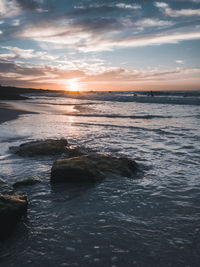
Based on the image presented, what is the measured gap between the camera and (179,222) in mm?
3445

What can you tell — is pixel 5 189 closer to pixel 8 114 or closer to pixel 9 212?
pixel 9 212

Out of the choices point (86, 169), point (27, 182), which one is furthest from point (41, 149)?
point (86, 169)

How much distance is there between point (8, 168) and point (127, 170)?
9.62 ft

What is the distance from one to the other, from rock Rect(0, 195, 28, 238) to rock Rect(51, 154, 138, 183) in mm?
1546

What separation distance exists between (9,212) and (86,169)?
2.12m

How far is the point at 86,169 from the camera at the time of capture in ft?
16.4

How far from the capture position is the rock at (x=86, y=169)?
494cm

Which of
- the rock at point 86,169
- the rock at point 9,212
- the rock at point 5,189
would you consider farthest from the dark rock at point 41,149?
the rock at point 9,212

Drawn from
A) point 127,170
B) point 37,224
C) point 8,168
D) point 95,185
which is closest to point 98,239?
point 37,224

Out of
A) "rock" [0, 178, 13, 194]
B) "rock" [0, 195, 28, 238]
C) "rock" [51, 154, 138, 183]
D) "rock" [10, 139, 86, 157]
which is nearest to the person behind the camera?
"rock" [0, 195, 28, 238]

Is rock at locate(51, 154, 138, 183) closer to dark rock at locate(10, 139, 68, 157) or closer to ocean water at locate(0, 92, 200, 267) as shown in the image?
ocean water at locate(0, 92, 200, 267)

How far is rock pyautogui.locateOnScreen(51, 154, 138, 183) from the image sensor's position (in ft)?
16.2

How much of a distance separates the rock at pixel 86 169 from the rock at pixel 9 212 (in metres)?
1.55

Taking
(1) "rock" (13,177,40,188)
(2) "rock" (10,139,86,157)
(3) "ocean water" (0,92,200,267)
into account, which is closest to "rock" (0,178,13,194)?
(3) "ocean water" (0,92,200,267)
